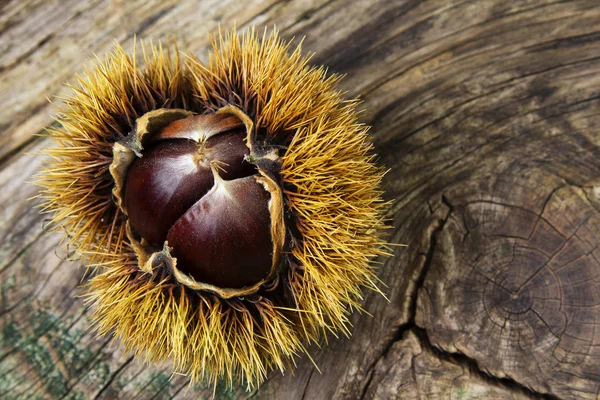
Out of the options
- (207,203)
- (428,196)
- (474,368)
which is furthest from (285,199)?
(474,368)

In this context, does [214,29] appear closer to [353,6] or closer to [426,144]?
[353,6]

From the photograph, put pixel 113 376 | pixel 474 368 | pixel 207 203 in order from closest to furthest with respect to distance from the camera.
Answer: pixel 207 203
pixel 474 368
pixel 113 376

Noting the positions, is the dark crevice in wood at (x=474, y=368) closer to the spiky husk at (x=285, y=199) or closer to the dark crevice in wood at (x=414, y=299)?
the dark crevice in wood at (x=414, y=299)

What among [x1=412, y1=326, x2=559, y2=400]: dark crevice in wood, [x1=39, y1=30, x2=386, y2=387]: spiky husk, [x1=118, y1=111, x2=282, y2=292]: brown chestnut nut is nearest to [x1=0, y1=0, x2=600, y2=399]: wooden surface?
[x1=412, y1=326, x2=559, y2=400]: dark crevice in wood

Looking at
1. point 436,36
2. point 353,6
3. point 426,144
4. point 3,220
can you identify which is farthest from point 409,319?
point 3,220

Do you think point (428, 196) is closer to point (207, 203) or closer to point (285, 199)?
point (285, 199)

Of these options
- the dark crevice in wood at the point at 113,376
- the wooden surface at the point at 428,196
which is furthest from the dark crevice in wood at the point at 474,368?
the dark crevice in wood at the point at 113,376

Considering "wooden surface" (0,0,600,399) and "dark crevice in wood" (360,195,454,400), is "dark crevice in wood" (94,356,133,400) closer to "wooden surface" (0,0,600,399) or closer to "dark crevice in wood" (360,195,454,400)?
"wooden surface" (0,0,600,399)
